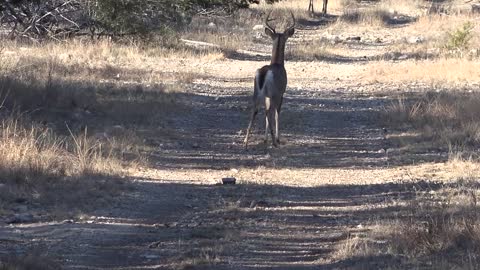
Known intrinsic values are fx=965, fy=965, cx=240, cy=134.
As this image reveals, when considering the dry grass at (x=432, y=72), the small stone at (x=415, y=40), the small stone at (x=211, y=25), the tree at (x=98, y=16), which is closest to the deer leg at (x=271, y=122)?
the tree at (x=98, y=16)

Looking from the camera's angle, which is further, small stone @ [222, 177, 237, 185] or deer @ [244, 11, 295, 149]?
deer @ [244, 11, 295, 149]

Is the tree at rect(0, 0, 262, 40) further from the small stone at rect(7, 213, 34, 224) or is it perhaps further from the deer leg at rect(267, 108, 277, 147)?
the small stone at rect(7, 213, 34, 224)

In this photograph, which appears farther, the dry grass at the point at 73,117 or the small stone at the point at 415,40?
the small stone at the point at 415,40

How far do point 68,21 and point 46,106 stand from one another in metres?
7.37

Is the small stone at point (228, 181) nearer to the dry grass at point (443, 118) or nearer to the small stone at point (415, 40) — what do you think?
the dry grass at point (443, 118)

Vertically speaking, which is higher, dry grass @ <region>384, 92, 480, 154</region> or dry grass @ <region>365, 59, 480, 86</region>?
dry grass @ <region>384, 92, 480, 154</region>

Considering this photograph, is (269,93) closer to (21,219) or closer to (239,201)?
(239,201)

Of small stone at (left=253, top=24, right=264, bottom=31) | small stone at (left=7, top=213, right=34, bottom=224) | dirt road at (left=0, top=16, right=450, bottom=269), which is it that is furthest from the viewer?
small stone at (left=253, top=24, right=264, bottom=31)

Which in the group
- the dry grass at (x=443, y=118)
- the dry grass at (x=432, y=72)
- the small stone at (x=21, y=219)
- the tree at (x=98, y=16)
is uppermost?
the tree at (x=98, y=16)

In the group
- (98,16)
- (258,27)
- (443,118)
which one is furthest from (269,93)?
(258,27)

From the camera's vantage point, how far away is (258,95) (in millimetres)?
14852

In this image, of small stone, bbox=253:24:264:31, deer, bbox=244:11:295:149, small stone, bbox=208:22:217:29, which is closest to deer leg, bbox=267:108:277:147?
deer, bbox=244:11:295:149

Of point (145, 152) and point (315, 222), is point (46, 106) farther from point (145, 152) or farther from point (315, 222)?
point (315, 222)

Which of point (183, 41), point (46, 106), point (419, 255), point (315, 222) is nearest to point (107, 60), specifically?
point (183, 41)
